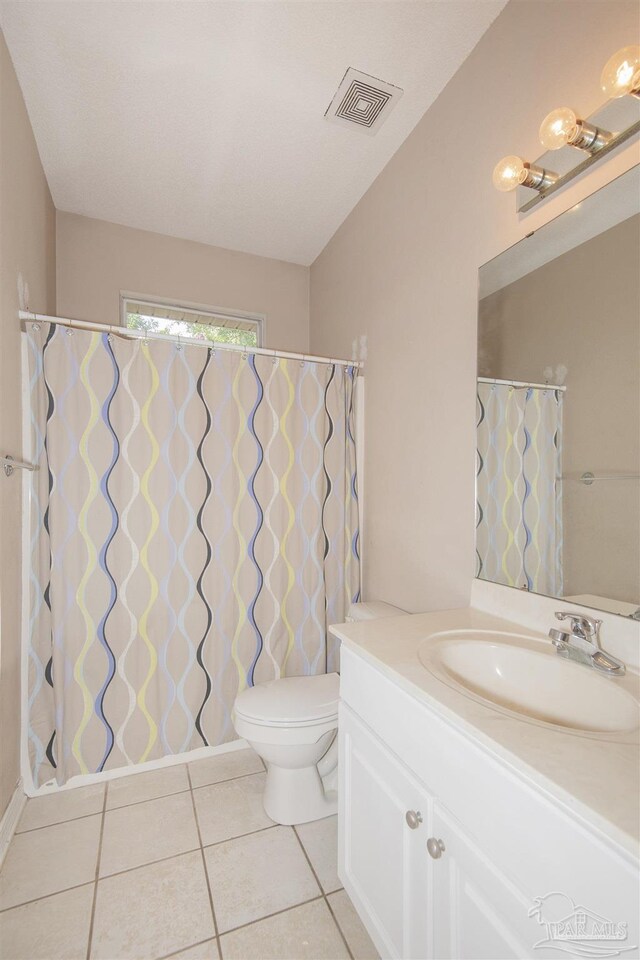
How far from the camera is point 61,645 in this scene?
1.67 metres

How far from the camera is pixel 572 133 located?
971 mm

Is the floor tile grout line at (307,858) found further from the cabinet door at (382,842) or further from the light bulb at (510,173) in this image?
the light bulb at (510,173)

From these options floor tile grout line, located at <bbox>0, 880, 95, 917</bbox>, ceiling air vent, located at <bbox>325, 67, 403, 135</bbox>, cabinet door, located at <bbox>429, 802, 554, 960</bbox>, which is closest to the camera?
cabinet door, located at <bbox>429, 802, 554, 960</bbox>

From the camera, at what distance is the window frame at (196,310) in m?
2.42

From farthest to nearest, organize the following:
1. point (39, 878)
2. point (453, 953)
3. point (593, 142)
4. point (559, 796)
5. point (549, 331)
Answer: point (39, 878)
point (549, 331)
point (593, 142)
point (453, 953)
point (559, 796)

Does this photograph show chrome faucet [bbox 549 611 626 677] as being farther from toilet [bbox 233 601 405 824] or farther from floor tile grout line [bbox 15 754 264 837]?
floor tile grout line [bbox 15 754 264 837]

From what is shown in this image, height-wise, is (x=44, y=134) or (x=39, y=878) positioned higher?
(x=44, y=134)

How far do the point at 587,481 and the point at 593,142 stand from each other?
30.2 inches

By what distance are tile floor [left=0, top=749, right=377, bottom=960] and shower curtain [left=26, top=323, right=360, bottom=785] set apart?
23cm

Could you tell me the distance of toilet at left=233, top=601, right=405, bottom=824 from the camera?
4.81 feet

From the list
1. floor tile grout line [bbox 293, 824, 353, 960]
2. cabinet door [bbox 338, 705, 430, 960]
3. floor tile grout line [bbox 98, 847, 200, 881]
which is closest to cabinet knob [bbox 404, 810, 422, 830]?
cabinet door [bbox 338, 705, 430, 960]

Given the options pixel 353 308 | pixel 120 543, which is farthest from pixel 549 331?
pixel 120 543

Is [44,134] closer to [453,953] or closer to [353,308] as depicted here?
[353,308]

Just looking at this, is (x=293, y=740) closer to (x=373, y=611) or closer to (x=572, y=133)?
(x=373, y=611)
